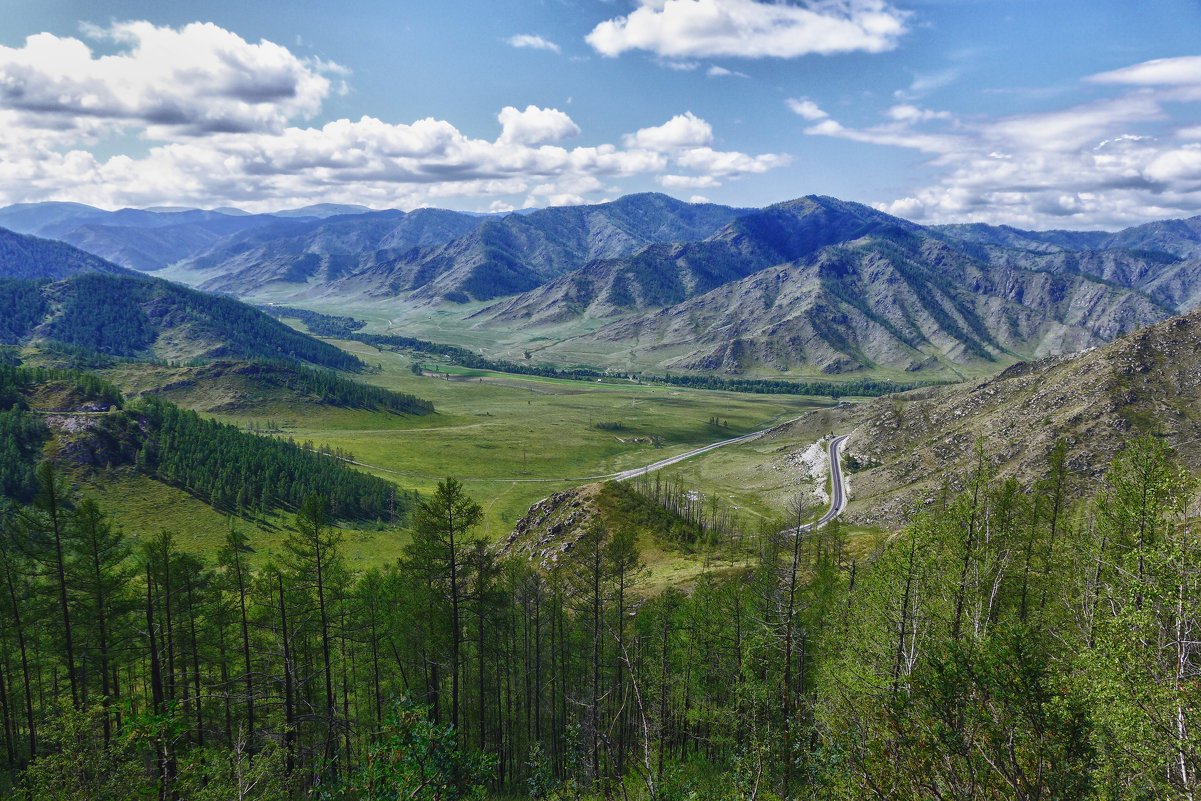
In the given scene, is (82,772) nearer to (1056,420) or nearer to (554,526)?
(554,526)

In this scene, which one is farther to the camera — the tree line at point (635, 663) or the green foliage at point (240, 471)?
the green foliage at point (240, 471)

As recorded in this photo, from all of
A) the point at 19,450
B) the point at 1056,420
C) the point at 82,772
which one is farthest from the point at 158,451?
the point at 1056,420

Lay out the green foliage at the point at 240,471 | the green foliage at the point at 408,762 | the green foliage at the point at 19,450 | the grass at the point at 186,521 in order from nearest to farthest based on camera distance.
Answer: the green foliage at the point at 408,762 → the grass at the point at 186,521 → the green foliage at the point at 19,450 → the green foliage at the point at 240,471

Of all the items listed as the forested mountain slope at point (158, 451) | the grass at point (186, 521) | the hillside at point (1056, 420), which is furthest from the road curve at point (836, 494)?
the forested mountain slope at point (158, 451)

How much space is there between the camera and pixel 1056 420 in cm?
14250

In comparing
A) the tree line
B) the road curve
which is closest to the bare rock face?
the tree line

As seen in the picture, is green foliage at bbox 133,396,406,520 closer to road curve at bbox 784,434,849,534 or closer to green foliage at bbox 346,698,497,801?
A: road curve at bbox 784,434,849,534

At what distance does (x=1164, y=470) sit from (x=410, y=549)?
42348mm

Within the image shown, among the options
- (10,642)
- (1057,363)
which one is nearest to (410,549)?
(10,642)

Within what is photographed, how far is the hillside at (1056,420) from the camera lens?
5221 inches

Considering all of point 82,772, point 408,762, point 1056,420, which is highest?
point 408,762

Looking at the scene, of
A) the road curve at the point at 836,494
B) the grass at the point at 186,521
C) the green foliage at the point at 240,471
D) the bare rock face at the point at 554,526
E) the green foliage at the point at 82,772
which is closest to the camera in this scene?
the green foliage at the point at 82,772

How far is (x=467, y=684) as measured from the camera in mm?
55812

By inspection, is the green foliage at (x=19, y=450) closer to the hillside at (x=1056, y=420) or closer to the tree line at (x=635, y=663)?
the tree line at (x=635, y=663)
